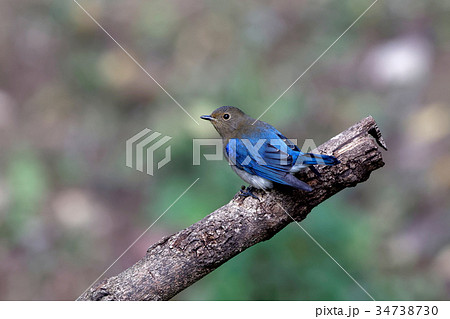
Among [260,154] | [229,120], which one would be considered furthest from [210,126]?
[260,154]

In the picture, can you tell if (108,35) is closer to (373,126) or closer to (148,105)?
(148,105)

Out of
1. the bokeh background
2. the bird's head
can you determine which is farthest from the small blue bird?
the bokeh background

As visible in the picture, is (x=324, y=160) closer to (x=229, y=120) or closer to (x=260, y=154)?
(x=260, y=154)

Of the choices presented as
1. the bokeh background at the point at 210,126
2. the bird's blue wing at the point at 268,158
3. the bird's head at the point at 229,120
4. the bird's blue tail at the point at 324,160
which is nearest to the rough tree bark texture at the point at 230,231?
the bird's blue tail at the point at 324,160

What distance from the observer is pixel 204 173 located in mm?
5465

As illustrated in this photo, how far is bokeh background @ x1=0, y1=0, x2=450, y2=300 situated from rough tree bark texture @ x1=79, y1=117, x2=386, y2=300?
55 centimetres

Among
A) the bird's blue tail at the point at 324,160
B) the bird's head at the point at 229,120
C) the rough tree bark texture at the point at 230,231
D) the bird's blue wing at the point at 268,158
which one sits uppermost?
the bird's head at the point at 229,120

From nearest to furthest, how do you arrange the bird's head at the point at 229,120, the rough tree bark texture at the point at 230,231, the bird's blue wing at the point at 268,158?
1. the rough tree bark texture at the point at 230,231
2. the bird's blue wing at the point at 268,158
3. the bird's head at the point at 229,120

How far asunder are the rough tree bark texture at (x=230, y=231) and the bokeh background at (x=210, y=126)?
0.55 metres

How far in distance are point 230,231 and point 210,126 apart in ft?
9.23

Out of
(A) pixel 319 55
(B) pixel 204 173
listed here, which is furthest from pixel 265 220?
(A) pixel 319 55

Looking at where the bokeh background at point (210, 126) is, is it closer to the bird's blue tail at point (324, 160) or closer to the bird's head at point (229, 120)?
the bird's head at point (229, 120)

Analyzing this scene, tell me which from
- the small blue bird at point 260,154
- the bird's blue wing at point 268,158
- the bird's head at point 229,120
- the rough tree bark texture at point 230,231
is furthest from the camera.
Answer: the bird's head at point 229,120

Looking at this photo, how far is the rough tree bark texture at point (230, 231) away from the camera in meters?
3.25
